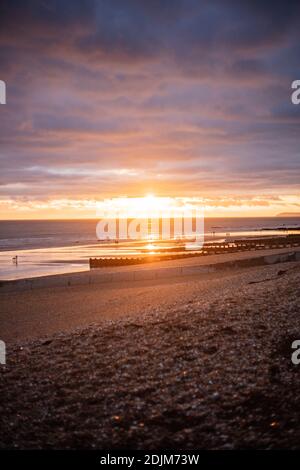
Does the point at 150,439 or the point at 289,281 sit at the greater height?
the point at 289,281

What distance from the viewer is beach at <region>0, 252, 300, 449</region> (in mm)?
5559

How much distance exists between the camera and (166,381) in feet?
22.2

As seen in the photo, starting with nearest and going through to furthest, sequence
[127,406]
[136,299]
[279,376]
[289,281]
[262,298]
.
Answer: [127,406]
[279,376]
[262,298]
[289,281]
[136,299]

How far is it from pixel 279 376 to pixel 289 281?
244 inches

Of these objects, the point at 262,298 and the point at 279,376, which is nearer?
the point at 279,376

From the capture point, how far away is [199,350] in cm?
775

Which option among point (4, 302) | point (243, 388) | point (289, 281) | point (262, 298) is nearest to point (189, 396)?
point (243, 388)

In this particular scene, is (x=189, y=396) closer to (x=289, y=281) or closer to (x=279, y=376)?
(x=279, y=376)

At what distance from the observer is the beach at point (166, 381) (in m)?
5.56

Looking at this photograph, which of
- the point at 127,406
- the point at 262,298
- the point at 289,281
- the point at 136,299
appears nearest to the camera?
the point at 127,406

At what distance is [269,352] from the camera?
741 centimetres
